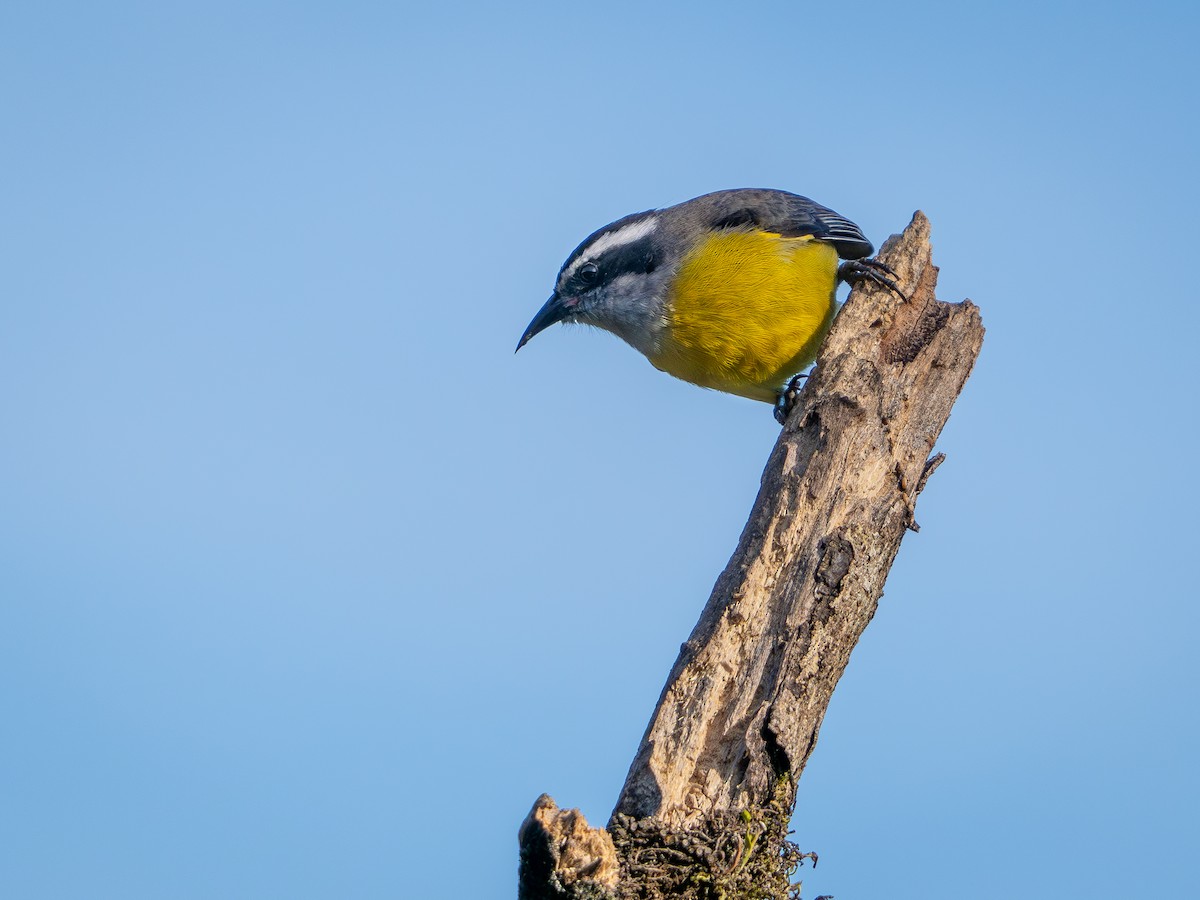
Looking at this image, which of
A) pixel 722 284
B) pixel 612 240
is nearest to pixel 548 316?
pixel 612 240

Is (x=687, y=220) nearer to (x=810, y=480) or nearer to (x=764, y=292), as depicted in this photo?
(x=764, y=292)

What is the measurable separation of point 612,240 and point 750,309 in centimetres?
134

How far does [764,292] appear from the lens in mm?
7707

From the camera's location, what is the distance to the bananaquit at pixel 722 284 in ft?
25.4

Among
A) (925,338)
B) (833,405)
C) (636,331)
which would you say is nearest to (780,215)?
(636,331)

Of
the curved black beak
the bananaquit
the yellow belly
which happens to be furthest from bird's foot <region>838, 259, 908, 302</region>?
the curved black beak

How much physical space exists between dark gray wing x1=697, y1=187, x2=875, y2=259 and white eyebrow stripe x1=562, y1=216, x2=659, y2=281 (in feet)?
1.47

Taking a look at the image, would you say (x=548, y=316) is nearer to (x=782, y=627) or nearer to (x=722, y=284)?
(x=722, y=284)

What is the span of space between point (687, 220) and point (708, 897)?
16.3 ft

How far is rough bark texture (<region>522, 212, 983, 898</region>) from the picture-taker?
4.87 m

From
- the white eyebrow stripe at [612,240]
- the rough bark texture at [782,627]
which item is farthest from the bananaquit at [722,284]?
the rough bark texture at [782,627]

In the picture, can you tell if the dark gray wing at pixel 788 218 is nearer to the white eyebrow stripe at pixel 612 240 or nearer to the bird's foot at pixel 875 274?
the white eyebrow stripe at pixel 612 240

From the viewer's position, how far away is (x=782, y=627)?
17.5ft

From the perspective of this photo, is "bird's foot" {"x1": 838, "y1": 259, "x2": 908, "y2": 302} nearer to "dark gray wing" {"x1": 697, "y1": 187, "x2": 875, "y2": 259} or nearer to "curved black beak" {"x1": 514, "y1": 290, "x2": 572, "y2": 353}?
"dark gray wing" {"x1": 697, "y1": 187, "x2": 875, "y2": 259}
